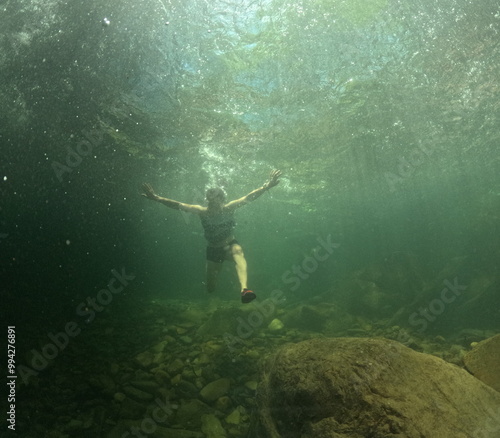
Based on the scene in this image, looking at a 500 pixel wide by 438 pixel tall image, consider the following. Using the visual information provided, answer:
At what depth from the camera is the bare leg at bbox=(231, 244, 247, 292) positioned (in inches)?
299

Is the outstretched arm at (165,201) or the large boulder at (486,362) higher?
the outstretched arm at (165,201)

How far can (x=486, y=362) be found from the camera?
435 cm

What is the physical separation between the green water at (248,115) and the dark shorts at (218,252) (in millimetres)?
5506

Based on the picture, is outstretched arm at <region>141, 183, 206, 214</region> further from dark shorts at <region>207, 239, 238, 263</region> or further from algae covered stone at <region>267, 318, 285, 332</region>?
algae covered stone at <region>267, 318, 285, 332</region>

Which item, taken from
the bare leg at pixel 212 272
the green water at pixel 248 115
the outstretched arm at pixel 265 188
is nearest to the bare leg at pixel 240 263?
the outstretched arm at pixel 265 188

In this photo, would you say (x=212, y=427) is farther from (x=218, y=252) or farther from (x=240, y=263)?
(x=218, y=252)

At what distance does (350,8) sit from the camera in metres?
8.49

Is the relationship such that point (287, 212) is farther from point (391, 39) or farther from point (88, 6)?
point (88, 6)

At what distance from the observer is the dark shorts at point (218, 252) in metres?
9.59

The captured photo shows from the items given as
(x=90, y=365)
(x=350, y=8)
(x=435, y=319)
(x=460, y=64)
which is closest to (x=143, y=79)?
(x=350, y=8)

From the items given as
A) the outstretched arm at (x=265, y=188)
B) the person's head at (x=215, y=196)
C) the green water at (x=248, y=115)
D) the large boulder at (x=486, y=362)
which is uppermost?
the green water at (x=248, y=115)

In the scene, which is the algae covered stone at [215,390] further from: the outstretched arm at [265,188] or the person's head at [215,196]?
the person's head at [215,196]

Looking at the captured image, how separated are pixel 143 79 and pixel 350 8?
24.1ft

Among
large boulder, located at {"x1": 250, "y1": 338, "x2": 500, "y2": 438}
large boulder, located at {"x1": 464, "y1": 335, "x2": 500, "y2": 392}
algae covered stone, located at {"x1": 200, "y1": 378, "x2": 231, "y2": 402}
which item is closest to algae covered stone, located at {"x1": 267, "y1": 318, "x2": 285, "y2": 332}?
algae covered stone, located at {"x1": 200, "y1": 378, "x2": 231, "y2": 402}
